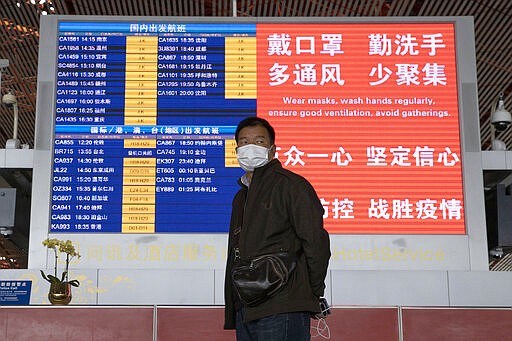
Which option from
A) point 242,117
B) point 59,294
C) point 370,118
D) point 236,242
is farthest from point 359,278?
point 236,242

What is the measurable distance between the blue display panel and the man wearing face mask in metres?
2.56

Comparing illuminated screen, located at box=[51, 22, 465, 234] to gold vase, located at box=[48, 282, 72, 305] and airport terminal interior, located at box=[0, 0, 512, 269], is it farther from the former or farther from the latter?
airport terminal interior, located at box=[0, 0, 512, 269]

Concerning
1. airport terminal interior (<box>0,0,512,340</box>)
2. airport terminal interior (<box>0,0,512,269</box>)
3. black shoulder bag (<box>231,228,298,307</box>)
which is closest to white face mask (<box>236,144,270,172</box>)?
black shoulder bag (<box>231,228,298,307</box>)

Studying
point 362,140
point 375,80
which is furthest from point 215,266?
point 375,80

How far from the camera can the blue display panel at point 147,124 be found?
5207 millimetres

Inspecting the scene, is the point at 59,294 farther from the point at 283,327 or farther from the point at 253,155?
the point at 283,327

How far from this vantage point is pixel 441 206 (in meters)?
5.24

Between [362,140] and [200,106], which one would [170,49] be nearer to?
[200,106]

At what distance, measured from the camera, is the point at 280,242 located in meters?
2.54

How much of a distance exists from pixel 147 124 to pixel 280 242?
9.63ft

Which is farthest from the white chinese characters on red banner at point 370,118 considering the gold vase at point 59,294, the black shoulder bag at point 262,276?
the black shoulder bag at point 262,276

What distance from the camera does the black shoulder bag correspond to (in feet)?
8.01

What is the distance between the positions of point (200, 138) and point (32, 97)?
7.69m

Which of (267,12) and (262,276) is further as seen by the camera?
(267,12)
